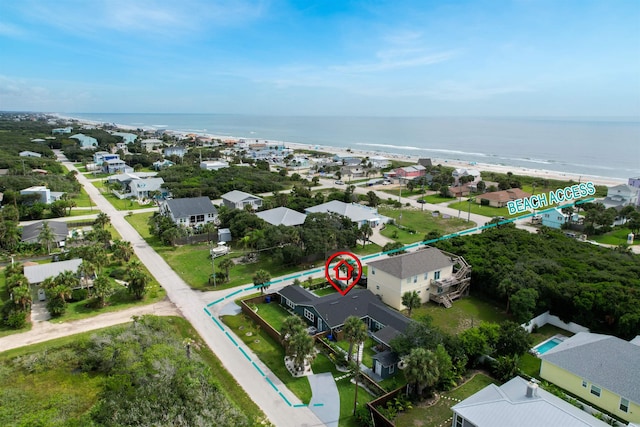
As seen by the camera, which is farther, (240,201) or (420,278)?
(240,201)

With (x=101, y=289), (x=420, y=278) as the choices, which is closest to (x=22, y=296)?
(x=101, y=289)

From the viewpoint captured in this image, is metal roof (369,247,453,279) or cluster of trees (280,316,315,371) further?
Answer: metal roof (369,247,453,279)

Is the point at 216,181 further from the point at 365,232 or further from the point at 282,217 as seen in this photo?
the point at 365,232

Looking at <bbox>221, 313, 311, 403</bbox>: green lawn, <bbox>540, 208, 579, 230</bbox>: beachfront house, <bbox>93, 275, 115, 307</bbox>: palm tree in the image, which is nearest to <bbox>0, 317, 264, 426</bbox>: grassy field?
<bbox>221, 313, 311, 403</bbox>: green lawn

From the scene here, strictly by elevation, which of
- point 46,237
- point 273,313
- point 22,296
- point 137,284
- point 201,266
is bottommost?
point 273,313

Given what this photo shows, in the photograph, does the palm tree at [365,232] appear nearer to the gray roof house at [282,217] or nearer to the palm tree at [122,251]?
the gray roof house at [282,217]

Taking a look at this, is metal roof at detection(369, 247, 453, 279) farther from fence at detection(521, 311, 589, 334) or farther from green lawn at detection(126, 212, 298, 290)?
green lawn at detection(126, 212, 298, 290)

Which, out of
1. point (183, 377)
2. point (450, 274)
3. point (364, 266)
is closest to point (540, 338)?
point (450, 274)
